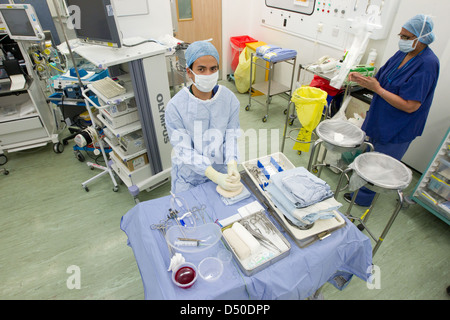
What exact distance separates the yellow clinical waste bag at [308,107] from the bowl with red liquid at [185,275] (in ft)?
5.55

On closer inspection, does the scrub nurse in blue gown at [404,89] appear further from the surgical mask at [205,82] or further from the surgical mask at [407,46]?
the surgical mask at [205,82]

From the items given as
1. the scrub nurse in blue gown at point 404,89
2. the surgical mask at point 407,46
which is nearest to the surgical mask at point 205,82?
the scrub nurse in blue gown at point 404,89

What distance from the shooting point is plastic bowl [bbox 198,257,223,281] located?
44.7 inches

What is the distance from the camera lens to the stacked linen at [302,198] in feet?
4.12

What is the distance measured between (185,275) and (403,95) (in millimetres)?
1907

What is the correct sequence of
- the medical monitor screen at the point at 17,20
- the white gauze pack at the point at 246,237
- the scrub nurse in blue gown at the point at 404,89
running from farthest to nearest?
the medical monitor screen at the point at 17,20 < the scrub nurse in blue gown at the point at 404,89 < the white gauze pack at the point at 246,237

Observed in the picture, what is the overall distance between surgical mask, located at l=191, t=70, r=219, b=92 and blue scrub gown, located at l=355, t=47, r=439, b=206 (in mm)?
1386

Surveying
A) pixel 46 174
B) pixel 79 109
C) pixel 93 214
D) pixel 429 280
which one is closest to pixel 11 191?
pixel 46 174

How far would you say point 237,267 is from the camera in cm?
117

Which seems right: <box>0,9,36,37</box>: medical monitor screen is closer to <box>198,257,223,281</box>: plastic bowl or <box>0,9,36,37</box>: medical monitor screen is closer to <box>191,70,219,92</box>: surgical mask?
<box>191,70,219,92</box>: surgical mask

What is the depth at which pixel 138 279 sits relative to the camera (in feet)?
6.70

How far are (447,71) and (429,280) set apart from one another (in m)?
1.87

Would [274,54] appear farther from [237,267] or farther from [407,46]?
[237,267]

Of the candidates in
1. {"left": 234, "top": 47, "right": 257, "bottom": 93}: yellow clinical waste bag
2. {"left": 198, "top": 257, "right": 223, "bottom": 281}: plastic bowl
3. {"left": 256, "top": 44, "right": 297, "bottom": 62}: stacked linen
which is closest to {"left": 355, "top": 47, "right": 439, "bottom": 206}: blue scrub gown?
{"left": 256, "top": 44, "right": 297, "bottom": 62}: stacked linen
